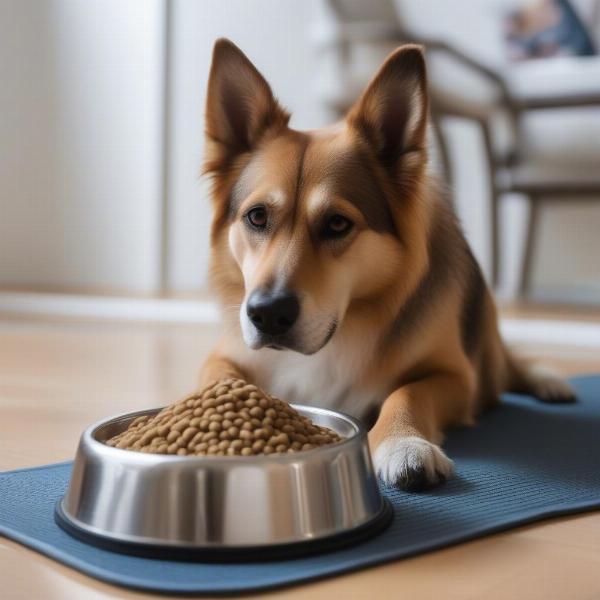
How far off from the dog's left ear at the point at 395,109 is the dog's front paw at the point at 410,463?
626mm

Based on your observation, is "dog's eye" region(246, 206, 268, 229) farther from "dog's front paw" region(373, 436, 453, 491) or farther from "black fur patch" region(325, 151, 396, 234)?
"dog's front paw" region(373, 436, 453, 491)

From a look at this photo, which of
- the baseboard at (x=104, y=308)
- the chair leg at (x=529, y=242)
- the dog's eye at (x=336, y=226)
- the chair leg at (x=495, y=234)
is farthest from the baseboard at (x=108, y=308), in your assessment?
the dog's eye at (x=336, y=226)

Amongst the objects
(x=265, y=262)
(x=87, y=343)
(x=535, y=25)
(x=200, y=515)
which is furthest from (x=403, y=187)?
(x=535, y=25)

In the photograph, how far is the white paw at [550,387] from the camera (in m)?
2.28

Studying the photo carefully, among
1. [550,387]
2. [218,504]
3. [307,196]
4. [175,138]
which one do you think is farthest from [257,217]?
[175,138]

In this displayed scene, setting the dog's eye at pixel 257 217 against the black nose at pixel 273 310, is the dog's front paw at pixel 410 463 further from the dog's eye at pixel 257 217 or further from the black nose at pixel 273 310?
the dog's eye at pixel 257 217

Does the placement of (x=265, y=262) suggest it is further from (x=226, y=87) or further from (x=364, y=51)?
(x=364, y=51)

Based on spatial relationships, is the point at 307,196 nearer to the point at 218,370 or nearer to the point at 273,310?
the point at 273,310

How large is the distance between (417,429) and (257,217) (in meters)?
0.51

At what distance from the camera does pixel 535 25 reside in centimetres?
488

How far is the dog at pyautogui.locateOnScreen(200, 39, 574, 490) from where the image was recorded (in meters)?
1.61

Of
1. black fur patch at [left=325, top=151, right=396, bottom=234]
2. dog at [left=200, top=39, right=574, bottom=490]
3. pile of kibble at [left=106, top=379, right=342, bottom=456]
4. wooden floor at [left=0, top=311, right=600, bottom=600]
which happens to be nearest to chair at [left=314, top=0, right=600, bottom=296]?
wooden floor at [left=0, top=311, right=600, bottom=600]

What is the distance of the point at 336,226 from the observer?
1.68 meters

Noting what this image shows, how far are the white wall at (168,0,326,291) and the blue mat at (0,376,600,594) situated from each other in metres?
3.62
